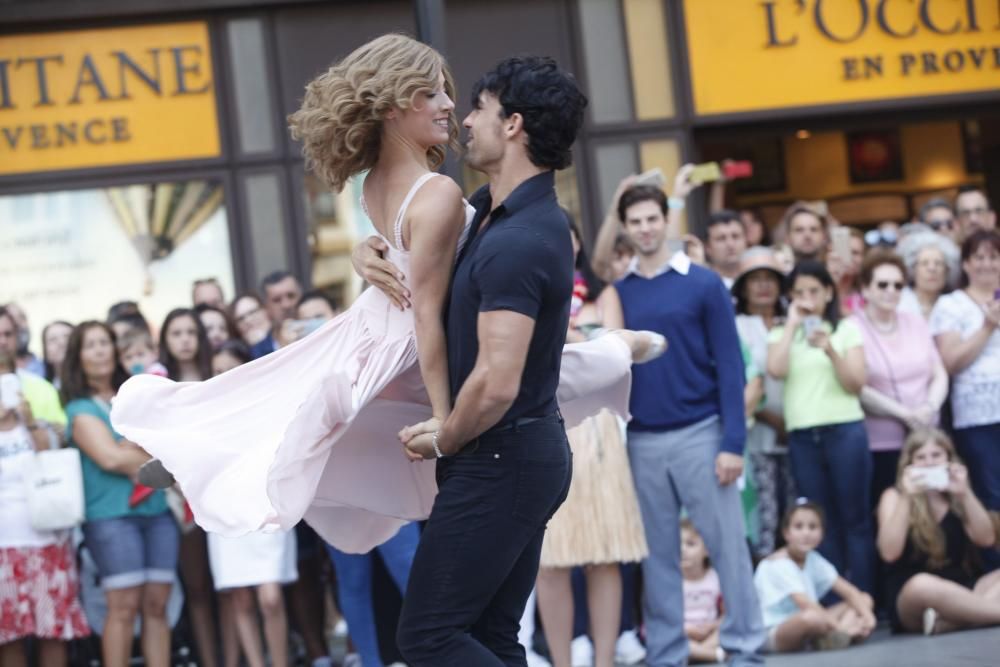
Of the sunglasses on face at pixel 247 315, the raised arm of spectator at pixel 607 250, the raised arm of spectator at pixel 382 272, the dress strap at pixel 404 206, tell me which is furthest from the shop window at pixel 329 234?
the dress strap at pixel 404 206

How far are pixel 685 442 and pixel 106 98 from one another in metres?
6.91

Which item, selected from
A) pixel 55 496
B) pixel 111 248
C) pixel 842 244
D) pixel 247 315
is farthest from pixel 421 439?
pixel 111 248

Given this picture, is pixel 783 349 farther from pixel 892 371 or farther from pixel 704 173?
pixel 704 173

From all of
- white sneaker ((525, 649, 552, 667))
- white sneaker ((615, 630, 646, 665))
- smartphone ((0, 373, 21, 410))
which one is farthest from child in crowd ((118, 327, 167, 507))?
white sneaker ((615, 630, 646, 665))

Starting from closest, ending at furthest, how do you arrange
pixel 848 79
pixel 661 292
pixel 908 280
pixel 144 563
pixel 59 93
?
pixel 661 292 → pixel 144 563 → pixel 908 280 → pixel 59 93 → pixel 848 79

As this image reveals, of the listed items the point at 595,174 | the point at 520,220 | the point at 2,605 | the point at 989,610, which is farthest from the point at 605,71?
the point at 520,220

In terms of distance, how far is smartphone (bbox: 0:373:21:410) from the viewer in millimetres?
8828

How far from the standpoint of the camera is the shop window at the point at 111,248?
1311 cm

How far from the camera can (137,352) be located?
9.22 m

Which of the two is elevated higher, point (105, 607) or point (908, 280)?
point (908, 280)

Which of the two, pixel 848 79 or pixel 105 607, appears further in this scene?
pixel 848 79

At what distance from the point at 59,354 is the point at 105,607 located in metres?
1.76

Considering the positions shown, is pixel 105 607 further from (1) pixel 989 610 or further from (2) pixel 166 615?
(1) pixel 989 610

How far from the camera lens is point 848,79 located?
14.1 meters
